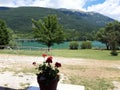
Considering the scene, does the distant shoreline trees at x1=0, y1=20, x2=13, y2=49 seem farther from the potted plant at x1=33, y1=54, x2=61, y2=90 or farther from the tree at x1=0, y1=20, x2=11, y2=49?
the potted plant at x1=33, y1=54, x2=61, y2=90

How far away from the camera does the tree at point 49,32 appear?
31734 mm

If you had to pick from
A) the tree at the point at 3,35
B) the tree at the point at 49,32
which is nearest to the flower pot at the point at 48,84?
the tree at the point at 49,32

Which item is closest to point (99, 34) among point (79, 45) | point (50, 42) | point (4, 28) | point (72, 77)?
point (79, 45)

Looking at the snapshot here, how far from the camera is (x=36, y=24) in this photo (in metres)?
34.2

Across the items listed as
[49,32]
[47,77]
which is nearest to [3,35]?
[49,32]

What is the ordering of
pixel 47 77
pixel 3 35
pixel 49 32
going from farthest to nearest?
pixel 3 35 < pixel 49 32 < pixel 47 77

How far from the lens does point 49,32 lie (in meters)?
31.9

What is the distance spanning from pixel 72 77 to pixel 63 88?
2600 millimetres

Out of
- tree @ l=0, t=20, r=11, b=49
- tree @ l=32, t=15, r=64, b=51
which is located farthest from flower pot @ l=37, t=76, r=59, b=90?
tree @ l=0, t=20, r=11, b=49

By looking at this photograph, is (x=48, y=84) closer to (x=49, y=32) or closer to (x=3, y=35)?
(x=49, y=32)

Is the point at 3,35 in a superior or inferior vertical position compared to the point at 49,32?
inferior

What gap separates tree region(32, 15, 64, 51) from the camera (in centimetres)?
3173

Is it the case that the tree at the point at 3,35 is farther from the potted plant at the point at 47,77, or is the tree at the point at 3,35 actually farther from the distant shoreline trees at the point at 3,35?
the potted plant at the point at 47,77

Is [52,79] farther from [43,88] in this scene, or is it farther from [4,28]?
[4,28]
